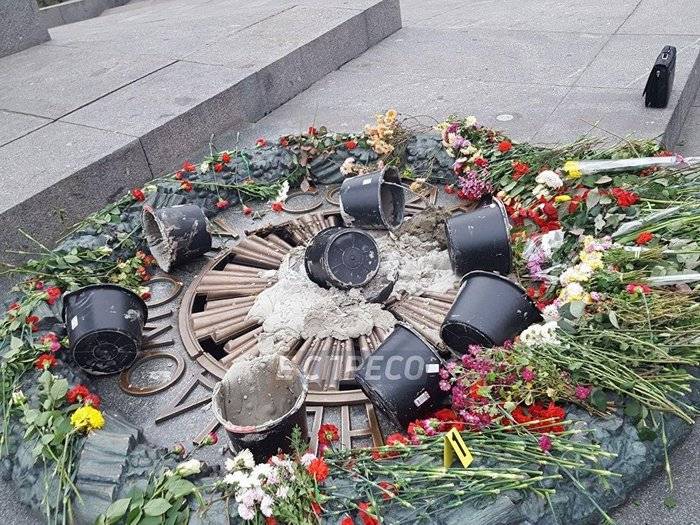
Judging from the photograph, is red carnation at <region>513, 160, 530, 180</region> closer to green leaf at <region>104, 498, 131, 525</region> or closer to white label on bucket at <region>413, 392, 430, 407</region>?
white label on bucket at <region>413, 392, 430, 407</region>

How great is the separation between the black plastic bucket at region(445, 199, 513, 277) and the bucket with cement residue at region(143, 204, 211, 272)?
1.48 m

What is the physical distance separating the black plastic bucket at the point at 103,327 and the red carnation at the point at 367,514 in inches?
58.2

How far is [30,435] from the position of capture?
7.91 feet

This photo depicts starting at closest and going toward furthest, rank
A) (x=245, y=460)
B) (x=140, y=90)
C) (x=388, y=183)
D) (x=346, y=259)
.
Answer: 1. (x=245, y=460)
2. (x=346, y=259)
3. (x=388, y=183)
4. (x=140, y=90)

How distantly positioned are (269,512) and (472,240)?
1691 millimetres

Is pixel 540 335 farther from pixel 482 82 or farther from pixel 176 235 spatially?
pixel 482 82

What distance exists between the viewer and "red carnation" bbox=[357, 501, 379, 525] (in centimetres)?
199

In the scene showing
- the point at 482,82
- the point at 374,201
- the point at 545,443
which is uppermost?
the point at 374,201

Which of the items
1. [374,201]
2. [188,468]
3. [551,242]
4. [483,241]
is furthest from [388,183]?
[188,468]

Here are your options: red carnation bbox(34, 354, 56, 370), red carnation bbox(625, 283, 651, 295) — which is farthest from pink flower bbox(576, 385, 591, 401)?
red carnation bbox(34, 354, 56, 370)

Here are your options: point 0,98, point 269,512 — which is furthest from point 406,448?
point 0,98

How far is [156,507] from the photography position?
6.83ft

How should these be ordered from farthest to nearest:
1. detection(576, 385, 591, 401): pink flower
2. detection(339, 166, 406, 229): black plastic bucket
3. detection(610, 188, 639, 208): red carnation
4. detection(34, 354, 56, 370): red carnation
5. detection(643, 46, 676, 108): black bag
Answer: detection(643, 46, 676, 108): black bag, detection(339, 166, 406, 229): black plastic bucket, detection(610, 188, 639, 208): red carnation, detection(34, 354, 56, 370): red carnation, detection(576, 385, 591, 401): pink flower

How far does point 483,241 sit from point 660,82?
7.67ft
